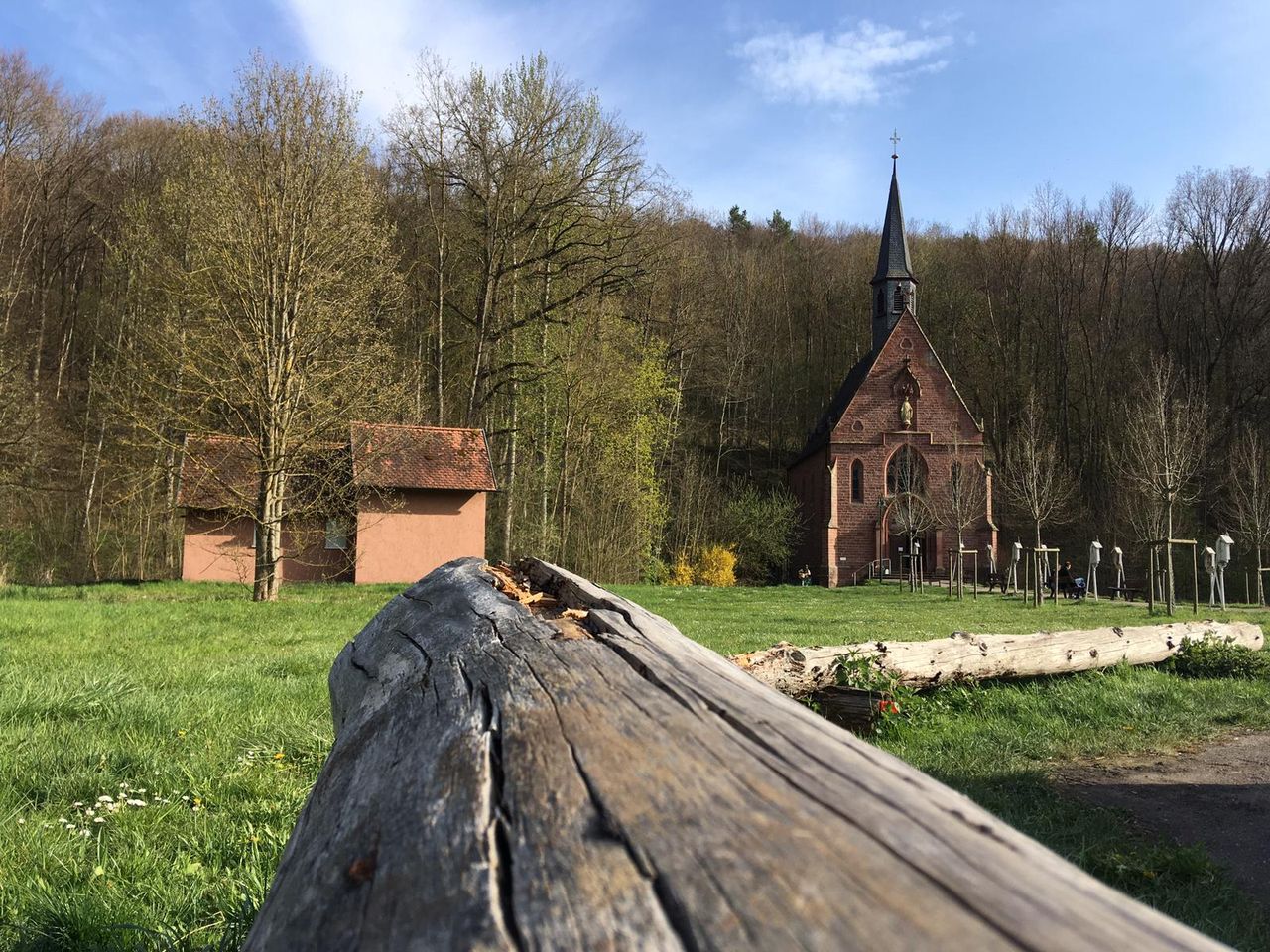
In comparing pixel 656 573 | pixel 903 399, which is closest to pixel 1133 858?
pixel 656 573

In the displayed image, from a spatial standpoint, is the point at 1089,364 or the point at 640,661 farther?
the point at 1089,364

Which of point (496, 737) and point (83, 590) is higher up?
point (496, 737)

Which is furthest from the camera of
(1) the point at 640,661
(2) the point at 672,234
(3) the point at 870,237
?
(3) the point at 870,237

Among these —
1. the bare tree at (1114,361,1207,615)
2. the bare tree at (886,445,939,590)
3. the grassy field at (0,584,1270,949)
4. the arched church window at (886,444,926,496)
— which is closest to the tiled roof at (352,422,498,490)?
the grassy field at (0,584,1270,949)

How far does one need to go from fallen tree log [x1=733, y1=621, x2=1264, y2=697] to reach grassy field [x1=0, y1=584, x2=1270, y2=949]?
0.19 meters

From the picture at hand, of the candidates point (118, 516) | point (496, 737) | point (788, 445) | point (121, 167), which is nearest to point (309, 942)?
point (496, 737)

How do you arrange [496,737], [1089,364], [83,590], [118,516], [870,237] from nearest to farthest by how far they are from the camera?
[496,737] → [83,590] → [118,516] → [1089,364] → [870,237]

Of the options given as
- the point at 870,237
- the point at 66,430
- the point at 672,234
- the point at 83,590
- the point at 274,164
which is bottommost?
the point at 83,590

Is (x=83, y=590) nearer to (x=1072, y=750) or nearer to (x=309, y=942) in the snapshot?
(x=1072, y=750)

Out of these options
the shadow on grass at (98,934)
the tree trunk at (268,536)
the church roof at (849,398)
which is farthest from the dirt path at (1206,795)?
the church roof at (849,398)

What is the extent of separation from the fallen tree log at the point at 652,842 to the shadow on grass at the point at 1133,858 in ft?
10.1

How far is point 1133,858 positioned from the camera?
3.94 meters

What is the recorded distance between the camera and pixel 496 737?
4.57ft

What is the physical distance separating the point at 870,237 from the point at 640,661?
6809 cm
